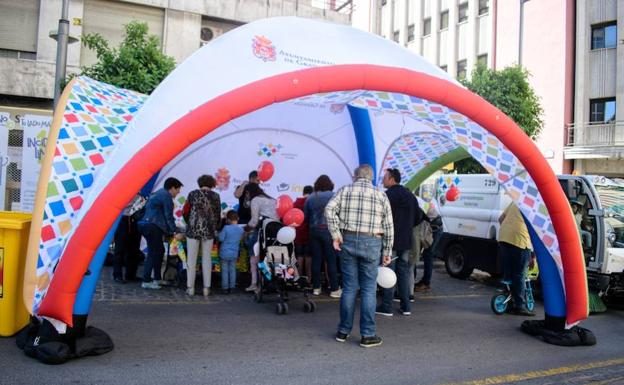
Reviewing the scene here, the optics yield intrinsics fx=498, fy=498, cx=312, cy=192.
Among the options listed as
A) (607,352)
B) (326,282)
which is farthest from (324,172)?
(607,352)

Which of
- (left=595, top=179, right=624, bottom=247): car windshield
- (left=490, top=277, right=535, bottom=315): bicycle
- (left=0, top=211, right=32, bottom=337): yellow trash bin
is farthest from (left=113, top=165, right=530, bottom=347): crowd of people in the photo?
(left=0, top=211, right=32, bottom=337): yellow trash bin

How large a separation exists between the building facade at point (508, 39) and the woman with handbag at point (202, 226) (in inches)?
690

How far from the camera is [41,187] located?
16.1ft

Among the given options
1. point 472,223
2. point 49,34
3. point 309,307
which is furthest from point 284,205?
point 49,34

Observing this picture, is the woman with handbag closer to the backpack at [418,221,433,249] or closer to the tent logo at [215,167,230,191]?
the tent logo at [215,167,230,191]

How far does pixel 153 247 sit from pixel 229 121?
9.78ft

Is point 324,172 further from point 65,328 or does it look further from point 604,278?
point 65,328

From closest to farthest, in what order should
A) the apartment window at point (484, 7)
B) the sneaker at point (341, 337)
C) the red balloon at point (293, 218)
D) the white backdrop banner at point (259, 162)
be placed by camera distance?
the sneaker at point (341, 337) → the red balloon at point (293, 218) → the white backdrop banner at point (259, 162) → the apartment window at point (484, 7)

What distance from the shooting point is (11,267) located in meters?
5.20

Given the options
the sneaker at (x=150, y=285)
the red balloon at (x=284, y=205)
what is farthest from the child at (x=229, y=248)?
the sneaker at (x=150, y=285)

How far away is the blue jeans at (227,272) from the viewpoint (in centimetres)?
798

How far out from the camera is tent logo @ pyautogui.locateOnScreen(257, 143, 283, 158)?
10.3 metres

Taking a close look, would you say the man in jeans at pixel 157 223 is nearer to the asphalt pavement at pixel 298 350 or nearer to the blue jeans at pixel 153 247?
the blue jeans at pixel 153 247

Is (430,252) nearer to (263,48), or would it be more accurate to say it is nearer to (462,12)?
(263,48)
